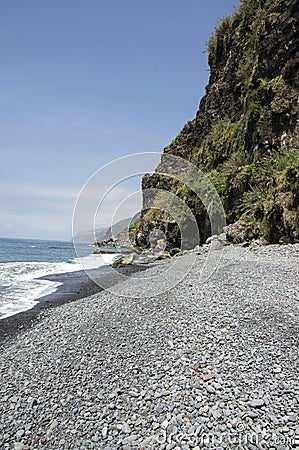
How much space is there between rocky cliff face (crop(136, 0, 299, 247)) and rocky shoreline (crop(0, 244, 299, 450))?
25.2 ft

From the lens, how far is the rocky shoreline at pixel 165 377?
12.2 feet

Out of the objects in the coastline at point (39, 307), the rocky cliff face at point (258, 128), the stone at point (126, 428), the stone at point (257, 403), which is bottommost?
the stone at point (126, 428)

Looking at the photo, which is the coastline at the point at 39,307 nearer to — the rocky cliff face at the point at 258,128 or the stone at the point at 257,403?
the stone at the point at 257,403

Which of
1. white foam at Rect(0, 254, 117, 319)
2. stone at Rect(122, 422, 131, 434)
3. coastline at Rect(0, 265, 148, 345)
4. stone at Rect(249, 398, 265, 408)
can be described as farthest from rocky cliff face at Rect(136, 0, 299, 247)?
stone at Rect(122, 422, 131, 434)

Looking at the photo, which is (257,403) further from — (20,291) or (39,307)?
(20,291)

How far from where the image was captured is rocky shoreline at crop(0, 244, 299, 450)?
371 cm

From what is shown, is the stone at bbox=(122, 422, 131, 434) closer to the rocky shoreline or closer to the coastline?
the rocky shoreline

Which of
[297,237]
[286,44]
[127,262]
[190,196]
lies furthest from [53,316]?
[190,196]

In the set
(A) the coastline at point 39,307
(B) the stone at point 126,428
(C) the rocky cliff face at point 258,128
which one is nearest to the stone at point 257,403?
(B) the stone at point 126,428

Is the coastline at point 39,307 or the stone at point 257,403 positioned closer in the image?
the stone at point 257,403

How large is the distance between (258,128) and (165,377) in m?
16.7

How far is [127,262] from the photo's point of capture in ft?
81.1

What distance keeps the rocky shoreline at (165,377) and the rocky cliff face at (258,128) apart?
25.2ft

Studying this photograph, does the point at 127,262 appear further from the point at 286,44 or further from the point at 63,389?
the point at 63,389
